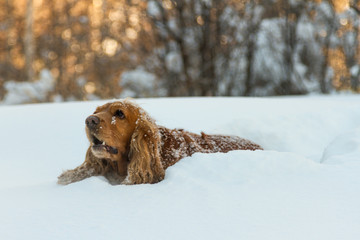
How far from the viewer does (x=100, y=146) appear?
300cm

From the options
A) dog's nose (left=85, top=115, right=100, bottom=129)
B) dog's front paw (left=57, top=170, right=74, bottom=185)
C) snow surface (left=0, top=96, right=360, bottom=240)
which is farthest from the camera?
dog's front paw (left=57, top=170, right=74, bottom=185)

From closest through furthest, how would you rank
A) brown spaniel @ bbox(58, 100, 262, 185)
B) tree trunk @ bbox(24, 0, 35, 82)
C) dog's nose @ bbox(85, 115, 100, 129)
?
1. dog's nose @ bbox(85, 115, 100, 129)
2. brown spaniel @ bbox(58, 100, 262, 185)
3. tree trunk @ bbox(24, 0, 35, 82)

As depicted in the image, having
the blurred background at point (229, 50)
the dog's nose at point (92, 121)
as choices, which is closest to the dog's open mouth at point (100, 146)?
the dog's nose at point (92, 121)

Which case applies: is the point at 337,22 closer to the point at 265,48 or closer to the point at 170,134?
the point at 265,48

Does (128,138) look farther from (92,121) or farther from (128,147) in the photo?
(92,121)

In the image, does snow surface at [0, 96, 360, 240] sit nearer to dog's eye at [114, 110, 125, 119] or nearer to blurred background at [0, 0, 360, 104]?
dog's eye at [114, 110, 125, 119]

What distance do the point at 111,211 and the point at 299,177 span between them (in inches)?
50.7

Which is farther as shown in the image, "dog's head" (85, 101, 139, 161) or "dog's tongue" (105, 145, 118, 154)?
"dog's tongue" (105, 145, 118, 154)

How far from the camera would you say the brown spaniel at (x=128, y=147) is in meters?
3.01

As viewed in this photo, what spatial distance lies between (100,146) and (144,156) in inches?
13.9

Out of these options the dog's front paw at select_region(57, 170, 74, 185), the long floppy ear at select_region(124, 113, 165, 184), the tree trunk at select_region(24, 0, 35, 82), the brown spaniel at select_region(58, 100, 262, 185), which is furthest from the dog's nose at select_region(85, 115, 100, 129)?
the tree trunk at select_region(24, 0, 35, 82)

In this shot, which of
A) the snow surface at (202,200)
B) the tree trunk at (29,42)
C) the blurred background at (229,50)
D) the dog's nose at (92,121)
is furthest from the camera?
the tree trunk at (29,42)

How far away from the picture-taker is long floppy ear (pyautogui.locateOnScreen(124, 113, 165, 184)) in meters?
3.02

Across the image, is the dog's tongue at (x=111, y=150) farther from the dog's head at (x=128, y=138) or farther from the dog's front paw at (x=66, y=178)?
the dog's front paw at (x=66, y=178)
